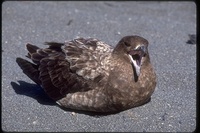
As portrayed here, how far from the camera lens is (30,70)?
231 inches

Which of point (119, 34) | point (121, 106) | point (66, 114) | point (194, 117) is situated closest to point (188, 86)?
point (194, 117)

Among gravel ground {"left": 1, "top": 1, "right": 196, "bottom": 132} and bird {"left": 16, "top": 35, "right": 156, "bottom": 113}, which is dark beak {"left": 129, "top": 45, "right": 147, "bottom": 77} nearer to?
bird {"left": 16, "top": 35, "right": 156, "bottom": 113}

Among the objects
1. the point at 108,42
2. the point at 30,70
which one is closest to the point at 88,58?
the point at 30,70

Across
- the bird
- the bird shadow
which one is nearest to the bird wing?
the bird

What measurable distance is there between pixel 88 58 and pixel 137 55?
0.50 meters

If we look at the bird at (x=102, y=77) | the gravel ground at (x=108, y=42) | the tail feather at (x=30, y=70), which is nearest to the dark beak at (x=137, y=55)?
the bird at (x=102, y=77)

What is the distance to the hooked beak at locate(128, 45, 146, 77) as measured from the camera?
17.0ft

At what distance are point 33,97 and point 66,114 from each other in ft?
1.80

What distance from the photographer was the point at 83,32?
7848 mm

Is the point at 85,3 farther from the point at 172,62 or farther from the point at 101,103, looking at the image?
the point at 101,103

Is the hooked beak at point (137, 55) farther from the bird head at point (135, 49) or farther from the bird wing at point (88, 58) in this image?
the bird wing at point (88, 58)

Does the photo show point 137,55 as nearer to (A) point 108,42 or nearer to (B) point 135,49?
(B) point 135,49

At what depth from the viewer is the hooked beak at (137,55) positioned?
5.18 m

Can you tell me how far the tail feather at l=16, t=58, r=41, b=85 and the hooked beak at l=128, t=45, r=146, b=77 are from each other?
108 centimetres
